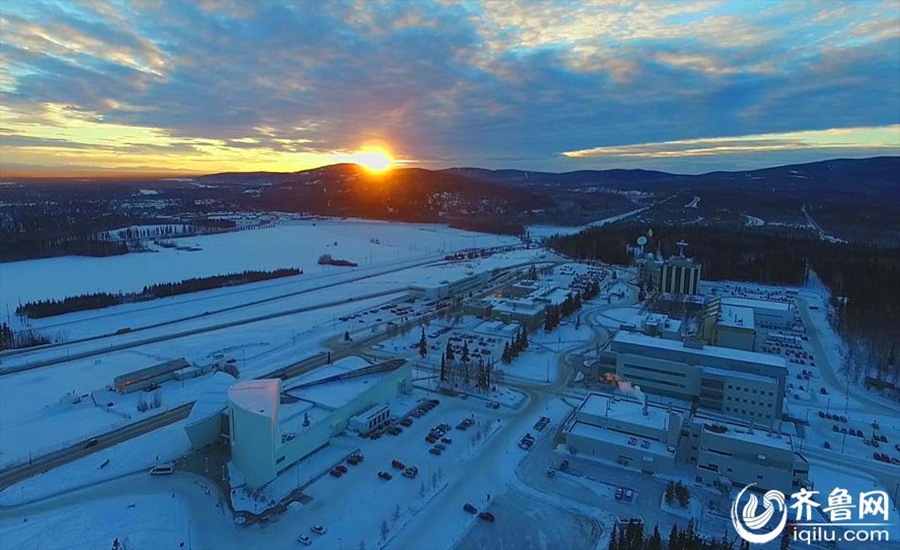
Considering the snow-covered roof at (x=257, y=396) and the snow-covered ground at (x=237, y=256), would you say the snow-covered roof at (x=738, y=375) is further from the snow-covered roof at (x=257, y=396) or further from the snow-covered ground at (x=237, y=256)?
the snow-covered ground at (x=237, y=256)

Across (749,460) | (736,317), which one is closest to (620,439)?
(749,460)

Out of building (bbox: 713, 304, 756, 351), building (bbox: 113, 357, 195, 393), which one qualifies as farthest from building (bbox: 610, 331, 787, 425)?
building (bbox: 113, 357, 195, 393)

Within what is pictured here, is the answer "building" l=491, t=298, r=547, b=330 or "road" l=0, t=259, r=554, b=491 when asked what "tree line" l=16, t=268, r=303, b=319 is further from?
"building" l=491, t=298, r=547, b=330

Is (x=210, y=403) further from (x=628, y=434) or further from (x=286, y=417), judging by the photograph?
(x=628, y=434)

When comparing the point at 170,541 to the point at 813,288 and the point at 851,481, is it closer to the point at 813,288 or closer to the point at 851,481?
the point at 851,481

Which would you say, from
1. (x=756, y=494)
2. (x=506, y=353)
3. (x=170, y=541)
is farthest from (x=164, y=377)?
(x=756, y=494)
